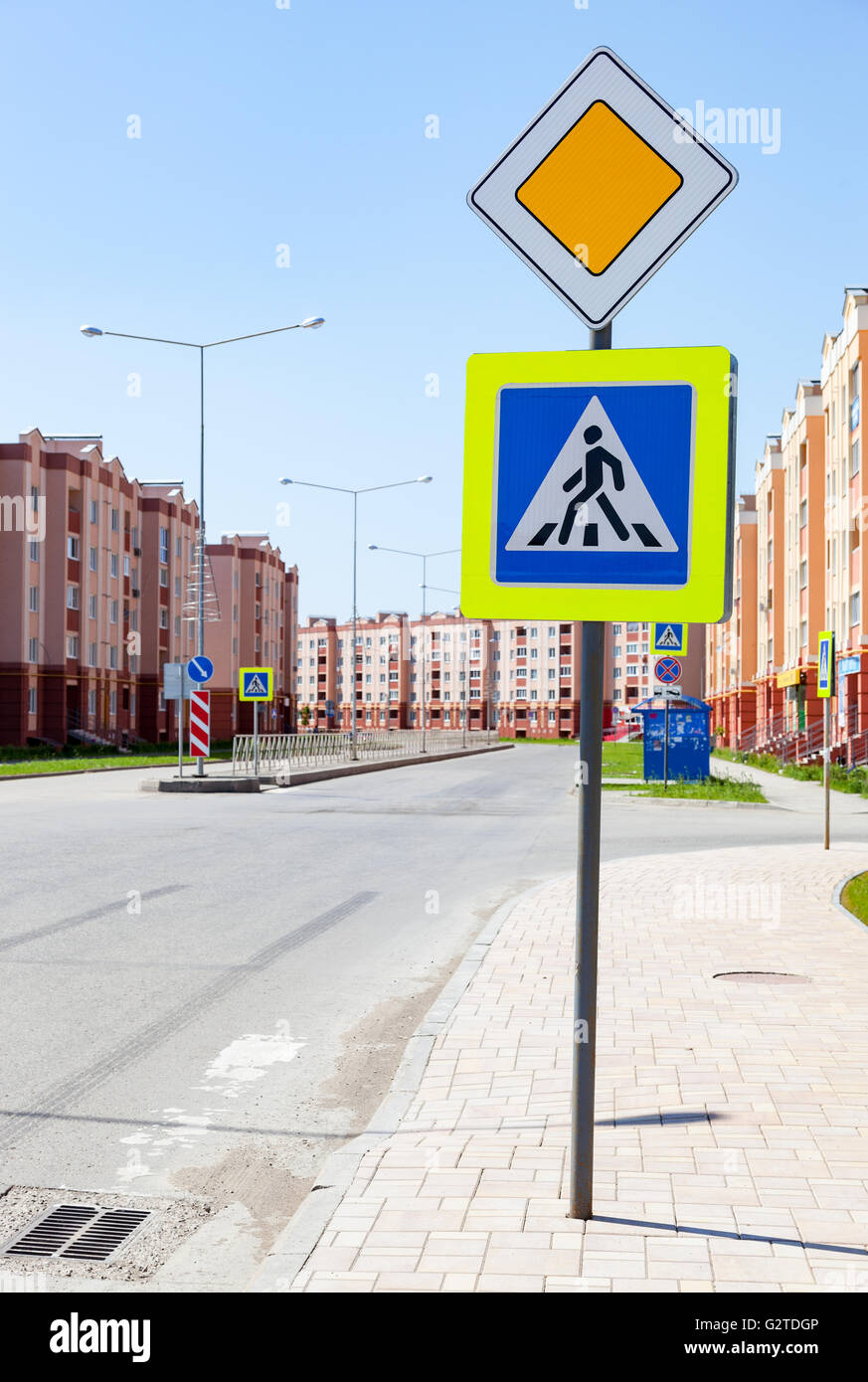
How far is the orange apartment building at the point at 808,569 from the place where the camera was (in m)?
40.2

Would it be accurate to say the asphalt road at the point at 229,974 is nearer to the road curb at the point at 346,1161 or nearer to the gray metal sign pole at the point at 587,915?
the road curb at the point at 346,1161

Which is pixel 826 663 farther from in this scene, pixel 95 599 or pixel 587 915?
pixel 95 599

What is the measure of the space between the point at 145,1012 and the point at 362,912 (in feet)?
11.6

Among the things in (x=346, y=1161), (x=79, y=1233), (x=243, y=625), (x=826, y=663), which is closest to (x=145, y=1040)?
(x=346, y=1161)

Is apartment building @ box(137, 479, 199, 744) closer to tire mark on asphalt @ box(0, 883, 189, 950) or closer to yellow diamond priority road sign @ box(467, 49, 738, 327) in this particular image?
tire mark on asphalt @ box(0, 883, 189, 950)

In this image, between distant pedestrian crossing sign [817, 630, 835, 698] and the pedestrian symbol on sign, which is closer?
the pedestrian symbol on sign

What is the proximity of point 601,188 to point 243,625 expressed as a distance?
84029 mm

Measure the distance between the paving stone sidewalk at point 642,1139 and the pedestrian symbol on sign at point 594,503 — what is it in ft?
6.33

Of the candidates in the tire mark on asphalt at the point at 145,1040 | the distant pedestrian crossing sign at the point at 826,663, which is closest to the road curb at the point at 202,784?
the distant pedestrian crossing sign at the point at 826,663

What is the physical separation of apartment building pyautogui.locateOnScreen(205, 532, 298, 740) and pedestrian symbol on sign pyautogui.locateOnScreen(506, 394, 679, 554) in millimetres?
76725

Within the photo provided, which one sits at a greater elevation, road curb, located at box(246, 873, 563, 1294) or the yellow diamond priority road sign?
the yellow diamond priority road sign

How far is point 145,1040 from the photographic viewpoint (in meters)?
6.12

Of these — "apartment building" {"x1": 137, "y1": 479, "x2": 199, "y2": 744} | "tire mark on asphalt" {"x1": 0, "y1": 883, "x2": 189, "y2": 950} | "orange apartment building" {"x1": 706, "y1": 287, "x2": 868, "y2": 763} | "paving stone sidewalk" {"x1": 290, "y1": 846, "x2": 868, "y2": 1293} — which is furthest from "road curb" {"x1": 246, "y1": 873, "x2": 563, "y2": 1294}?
"apartment building" {"x1": 137, "y1": 479, "x2": 199, "y2": 744}

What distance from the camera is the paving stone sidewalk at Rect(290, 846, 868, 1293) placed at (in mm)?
3330
